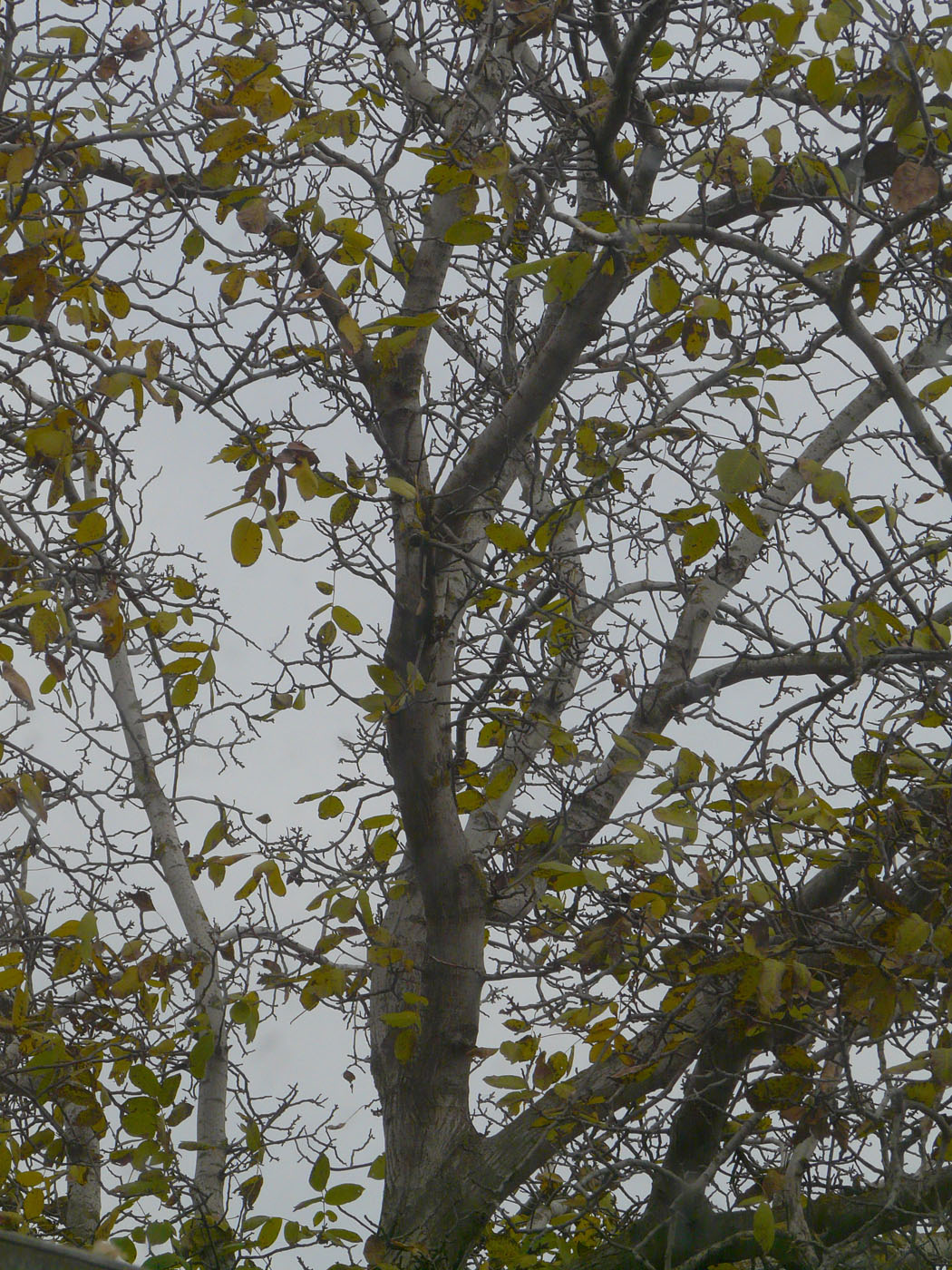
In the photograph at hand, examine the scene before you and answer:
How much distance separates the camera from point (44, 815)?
281 centimetres

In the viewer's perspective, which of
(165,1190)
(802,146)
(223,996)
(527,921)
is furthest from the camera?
(223,996)

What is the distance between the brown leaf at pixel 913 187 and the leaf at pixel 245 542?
1.74 meters

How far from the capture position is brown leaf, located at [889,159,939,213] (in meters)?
2.87

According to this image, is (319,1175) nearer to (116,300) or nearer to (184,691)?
(184,691)

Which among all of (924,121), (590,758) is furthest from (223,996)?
→ (924,121)

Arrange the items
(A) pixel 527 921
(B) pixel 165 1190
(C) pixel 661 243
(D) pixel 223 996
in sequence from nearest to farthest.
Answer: (C) pixel 661 243
(B) pixel 165 1190
(A) pixel 527 921
(D) pixel 223 996

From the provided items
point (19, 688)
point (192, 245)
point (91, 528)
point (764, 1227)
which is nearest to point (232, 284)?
point (192, 245)

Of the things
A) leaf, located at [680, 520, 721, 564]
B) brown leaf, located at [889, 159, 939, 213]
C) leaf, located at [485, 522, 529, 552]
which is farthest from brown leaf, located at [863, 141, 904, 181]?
leaf, located at [485, 522, 529, 552]

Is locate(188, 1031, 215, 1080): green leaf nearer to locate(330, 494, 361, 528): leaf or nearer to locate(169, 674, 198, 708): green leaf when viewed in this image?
locate(169, 674, 198, 708): green leaf

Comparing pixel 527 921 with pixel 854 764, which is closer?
pixel 854 764

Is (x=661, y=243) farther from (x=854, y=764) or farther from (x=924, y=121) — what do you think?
(x=854, y=764)

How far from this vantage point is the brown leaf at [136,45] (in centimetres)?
400

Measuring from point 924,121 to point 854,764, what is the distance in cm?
162

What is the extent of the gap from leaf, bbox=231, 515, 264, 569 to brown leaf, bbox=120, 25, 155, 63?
6.41 feet
